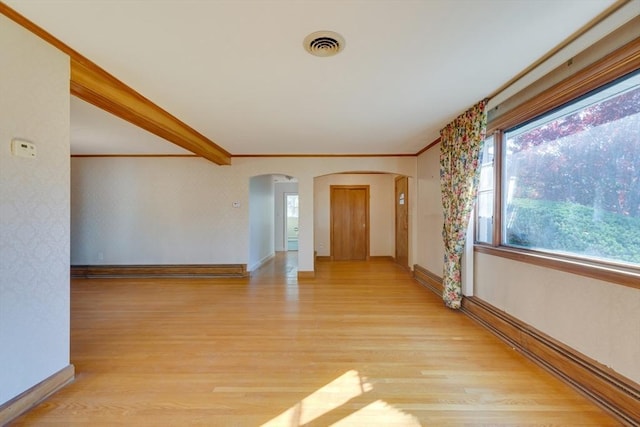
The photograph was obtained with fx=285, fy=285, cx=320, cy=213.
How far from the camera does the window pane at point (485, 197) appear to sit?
3121 millimetres

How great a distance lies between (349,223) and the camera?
24.0ft

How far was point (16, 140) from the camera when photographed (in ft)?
5.39

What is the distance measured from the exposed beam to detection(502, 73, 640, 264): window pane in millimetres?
3558

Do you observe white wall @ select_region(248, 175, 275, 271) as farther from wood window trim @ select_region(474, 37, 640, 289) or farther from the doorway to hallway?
wood window trim @ select_region(474, 37, 640, 289)

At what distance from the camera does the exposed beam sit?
5.91ft

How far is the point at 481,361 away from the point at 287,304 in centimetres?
230

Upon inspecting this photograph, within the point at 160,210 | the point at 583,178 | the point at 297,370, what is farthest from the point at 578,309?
the point at 160,210

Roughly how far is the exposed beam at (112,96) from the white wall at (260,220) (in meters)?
2.18

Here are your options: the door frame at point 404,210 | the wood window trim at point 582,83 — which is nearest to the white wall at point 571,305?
the wood window trim at point 582,83

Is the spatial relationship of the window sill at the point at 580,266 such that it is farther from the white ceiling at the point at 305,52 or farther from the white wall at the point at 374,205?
the white wall at the point at 374,205

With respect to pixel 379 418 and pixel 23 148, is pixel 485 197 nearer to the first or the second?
pixel 379 418

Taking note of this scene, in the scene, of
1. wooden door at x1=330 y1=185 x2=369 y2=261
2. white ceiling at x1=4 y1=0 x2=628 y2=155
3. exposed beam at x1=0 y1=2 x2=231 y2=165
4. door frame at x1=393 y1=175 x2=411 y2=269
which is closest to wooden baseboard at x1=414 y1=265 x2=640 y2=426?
white ceiling at x1=4 y1=0 x2=628 y2=155

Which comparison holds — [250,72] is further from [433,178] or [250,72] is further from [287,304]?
[433,178]

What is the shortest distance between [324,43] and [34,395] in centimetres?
285
